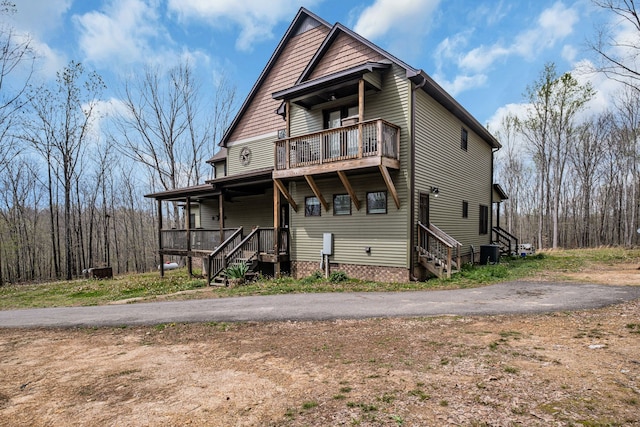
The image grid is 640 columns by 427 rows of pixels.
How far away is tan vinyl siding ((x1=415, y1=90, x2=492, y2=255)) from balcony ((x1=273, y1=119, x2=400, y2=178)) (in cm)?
160

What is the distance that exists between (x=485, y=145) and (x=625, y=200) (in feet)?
65.8

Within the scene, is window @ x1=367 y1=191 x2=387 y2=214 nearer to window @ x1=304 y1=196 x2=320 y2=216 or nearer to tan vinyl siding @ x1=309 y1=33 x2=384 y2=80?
window @ x1=304 y1=196 x2=320 y2=216

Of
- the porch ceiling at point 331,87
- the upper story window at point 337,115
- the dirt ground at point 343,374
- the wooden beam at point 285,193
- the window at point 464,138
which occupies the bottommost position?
the dirt ground at point 343,374

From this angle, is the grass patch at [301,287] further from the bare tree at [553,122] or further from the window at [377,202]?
the bare tree at [553,122]

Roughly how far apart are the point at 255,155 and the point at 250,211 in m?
3.11

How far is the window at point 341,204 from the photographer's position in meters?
12.8

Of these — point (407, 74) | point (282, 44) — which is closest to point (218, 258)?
point (407, 74)

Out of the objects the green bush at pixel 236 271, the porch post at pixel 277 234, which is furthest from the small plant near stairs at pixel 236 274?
the porch post at pixel 277 234

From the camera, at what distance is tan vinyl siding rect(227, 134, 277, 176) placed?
17188 mm

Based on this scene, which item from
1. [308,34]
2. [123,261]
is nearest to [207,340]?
[308,34]

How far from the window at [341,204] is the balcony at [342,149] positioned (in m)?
1.66

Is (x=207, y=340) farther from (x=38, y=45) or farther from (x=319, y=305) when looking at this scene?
(x=38, y=45)

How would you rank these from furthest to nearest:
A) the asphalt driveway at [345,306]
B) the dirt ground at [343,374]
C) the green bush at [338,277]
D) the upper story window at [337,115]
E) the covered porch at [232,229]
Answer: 1. the covered porch at [232,229]
2. the upper story window at [337,115]
3. the green bush at [338,277]
4. the asphalt driveway at [345,306]
5. the dirt ground at [343,374]

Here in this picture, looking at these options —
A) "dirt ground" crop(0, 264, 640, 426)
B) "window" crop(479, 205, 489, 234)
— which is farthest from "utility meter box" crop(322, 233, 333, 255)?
"window" crop(479, 205, 489, 234)
